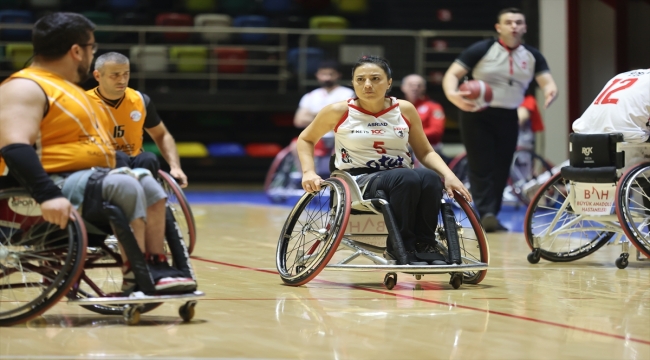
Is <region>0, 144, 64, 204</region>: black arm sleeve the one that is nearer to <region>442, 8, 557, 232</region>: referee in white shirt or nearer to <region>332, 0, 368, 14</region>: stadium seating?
<region>442, 8, 557, 232</region>: referee in white shirt

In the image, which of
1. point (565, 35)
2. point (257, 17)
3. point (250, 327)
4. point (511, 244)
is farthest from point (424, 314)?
point (257, 17)

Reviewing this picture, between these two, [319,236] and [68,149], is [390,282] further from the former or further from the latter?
[68,149]

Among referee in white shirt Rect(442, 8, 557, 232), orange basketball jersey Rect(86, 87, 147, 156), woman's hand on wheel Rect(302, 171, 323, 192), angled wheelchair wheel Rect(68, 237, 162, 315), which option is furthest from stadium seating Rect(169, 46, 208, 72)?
angled wheelchair wheel Rect(68, 237, 162, 315)

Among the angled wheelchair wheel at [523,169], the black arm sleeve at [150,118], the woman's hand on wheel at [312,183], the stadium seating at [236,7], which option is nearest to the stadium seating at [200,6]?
the stadium seating at [236,7]

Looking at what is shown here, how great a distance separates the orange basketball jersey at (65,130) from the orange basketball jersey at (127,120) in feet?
6.41

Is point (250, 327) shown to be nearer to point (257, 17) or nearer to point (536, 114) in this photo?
point (536, 114)

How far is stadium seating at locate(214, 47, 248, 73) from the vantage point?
498 inches

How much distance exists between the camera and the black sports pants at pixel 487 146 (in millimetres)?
7629

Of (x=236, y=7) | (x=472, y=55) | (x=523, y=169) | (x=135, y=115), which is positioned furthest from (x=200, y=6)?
(x=135, y=115)

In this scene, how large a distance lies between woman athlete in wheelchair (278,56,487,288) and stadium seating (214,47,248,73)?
26.1ft

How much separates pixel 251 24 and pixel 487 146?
6131 millimetres

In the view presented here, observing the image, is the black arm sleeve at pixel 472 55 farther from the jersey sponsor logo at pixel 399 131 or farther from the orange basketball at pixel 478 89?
the jersey sponsor logo at pixel 399 131

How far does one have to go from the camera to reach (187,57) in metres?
12.6

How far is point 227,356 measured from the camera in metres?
3.03
